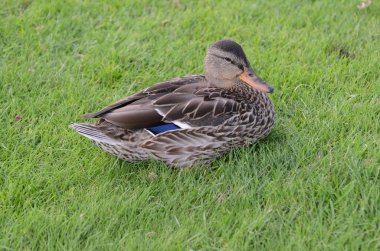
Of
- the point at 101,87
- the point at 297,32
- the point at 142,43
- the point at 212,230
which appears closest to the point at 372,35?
the point at 297,32

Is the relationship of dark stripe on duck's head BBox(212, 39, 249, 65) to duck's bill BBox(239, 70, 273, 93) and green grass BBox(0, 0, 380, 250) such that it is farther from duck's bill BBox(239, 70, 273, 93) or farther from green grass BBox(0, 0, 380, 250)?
green grass BBox(0, 0, 380, 250)

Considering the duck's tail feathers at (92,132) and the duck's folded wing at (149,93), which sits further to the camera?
the duck's folded wing at (149,93)

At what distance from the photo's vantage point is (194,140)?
412cm

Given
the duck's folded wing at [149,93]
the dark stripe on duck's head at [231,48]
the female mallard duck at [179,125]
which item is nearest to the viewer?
the female mallard duck at [179,125]

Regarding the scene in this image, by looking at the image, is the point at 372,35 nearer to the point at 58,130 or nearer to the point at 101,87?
the point at 101,87

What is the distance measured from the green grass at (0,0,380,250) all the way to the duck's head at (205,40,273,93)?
1.54 ft

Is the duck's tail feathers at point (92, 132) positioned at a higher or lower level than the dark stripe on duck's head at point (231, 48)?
lower

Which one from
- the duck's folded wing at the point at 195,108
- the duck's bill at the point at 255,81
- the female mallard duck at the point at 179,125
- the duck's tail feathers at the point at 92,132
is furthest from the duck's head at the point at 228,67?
the duck's tail feathers at the point at 92,132

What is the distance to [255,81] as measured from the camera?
4.36 metres

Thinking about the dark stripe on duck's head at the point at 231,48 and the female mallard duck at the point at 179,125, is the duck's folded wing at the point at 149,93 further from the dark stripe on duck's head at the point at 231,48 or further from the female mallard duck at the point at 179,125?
the dark stripe on duck's head at the point at 231,48

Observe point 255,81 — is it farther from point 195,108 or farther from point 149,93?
point 149,93

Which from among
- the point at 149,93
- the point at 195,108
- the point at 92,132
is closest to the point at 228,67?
the point at 195,108

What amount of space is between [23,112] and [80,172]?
98 cm

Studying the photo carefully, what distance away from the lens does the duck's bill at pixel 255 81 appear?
14.1ft
